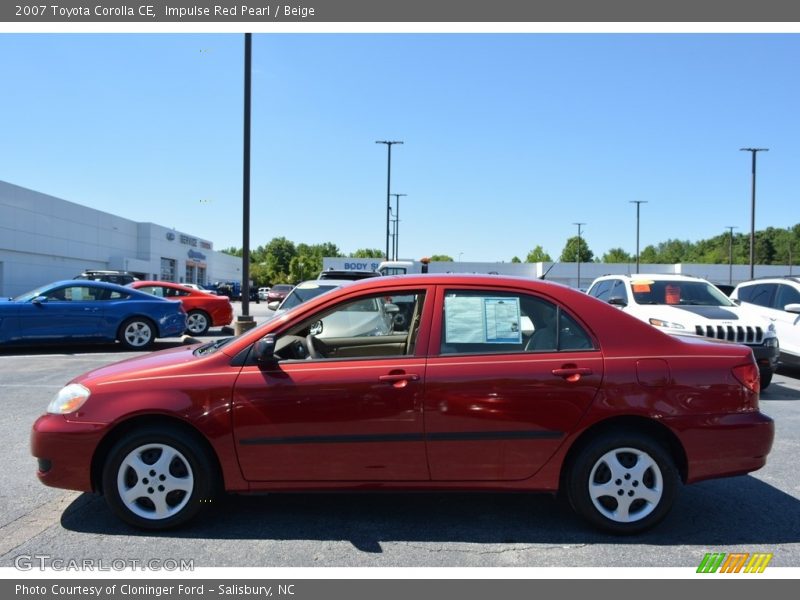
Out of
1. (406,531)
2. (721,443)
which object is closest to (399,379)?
(406,531)

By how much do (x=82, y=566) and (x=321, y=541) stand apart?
1296mm

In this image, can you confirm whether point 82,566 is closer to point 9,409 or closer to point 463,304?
point 463,304

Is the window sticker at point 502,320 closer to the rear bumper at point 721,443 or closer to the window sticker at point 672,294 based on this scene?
the rear bumper at point 721,443

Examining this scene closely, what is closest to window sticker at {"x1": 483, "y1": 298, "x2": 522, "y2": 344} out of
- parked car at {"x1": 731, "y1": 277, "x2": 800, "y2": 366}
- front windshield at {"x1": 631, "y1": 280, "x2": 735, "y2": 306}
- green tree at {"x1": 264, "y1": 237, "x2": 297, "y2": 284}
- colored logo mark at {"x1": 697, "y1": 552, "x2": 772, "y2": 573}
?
colored logo mark at {"x1": 697, "y1": 552, "x2": 772, "y2": 573}

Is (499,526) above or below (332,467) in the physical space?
below

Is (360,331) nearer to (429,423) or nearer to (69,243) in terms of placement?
(429,423)

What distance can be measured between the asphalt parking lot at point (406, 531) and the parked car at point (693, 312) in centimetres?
318

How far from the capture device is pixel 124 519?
3455mm

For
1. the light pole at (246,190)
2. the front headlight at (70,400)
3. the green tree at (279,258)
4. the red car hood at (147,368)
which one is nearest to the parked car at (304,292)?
the light pole at (246,190)

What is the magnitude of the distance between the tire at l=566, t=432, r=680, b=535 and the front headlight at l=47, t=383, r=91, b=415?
9.98ft

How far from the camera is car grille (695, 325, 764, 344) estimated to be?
768 centimetres

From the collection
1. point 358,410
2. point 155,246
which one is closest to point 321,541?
point 358,410

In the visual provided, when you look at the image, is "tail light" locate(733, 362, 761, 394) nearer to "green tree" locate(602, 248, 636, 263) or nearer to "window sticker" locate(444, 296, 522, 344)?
"window sticker" locate(444, 296, 522, 344)

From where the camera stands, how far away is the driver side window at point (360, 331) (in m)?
3.64
